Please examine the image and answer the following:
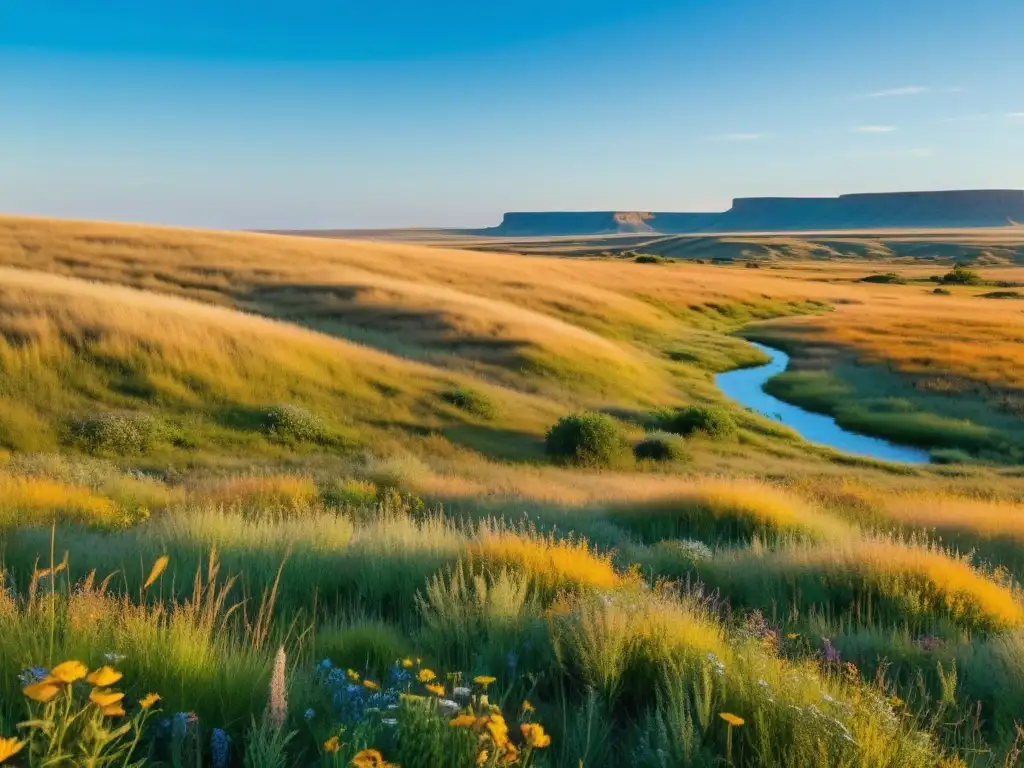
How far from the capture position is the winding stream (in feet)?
96.6

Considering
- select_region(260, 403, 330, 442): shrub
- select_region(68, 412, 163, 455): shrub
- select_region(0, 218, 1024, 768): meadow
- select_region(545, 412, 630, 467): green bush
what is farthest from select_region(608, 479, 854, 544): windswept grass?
select_region(68, 412, 163, 455): shrub

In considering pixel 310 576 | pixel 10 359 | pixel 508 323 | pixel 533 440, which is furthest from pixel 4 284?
pixel 310 576

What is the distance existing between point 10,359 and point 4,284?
5.83 metres

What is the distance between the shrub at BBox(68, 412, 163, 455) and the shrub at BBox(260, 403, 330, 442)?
9.40 ft

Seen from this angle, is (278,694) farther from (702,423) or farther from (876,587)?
(702,423)

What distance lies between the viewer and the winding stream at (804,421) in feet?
96.6

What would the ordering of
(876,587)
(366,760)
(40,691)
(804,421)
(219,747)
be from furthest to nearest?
1. (804,421)
2. (876,587)
3. (219,747)
4. (366,760)
5. (40,691)

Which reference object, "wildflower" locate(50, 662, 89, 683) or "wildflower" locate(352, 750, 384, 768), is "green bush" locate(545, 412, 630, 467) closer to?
"wildflower" locate(352, 750, 384, 768)

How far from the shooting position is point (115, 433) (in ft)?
60.6

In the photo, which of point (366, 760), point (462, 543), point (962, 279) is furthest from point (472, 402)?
point (962, 279)

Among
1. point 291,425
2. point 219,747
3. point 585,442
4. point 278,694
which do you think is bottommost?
point 585,442

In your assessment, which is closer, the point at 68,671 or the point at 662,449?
the point at 68,671

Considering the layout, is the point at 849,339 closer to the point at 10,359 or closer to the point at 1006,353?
the point at 1006,353

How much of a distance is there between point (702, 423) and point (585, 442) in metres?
6.23
